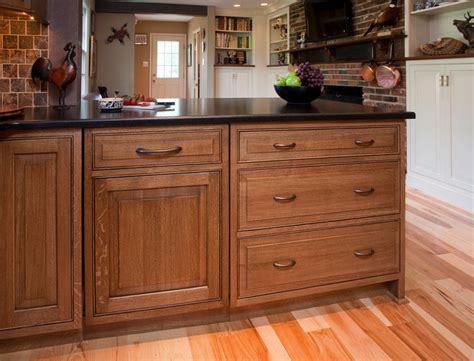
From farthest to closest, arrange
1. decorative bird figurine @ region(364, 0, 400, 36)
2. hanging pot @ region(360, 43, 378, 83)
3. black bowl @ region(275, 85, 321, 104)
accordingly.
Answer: hanging pot @ region(360, 43, 378, 83), decorative bird figurine @ region(364, 0, 400, 36), black bowl @ region(275, 85, 321, 104)

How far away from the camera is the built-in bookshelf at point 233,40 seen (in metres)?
8.72

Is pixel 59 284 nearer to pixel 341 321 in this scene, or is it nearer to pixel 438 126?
pixel 341 321

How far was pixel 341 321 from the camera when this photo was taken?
6.35 ft

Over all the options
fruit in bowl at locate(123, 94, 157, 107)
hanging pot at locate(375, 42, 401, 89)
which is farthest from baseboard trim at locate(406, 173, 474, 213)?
fruit in bowl at locate(123, 94, 157, 107)

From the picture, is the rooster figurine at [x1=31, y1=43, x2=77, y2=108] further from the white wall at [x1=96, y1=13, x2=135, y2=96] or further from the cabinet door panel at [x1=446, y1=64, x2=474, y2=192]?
the white wall at [x1=96, y1=13, x2=135, y2=96]

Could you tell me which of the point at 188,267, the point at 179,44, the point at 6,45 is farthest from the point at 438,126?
the point at 179,44

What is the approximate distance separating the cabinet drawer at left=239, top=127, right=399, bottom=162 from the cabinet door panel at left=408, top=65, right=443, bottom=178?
2403 millimetres

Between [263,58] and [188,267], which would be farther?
[263,58]

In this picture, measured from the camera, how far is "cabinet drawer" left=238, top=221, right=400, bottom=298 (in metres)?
1.85

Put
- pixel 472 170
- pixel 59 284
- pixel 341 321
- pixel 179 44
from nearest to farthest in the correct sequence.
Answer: pixel 59 284 < pixel 341 321 < pixel 472 170 < pixel 179 44

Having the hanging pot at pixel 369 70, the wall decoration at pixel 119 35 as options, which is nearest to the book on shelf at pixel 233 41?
the wall decoration at pixel 119 35

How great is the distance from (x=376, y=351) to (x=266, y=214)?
0.66 meters

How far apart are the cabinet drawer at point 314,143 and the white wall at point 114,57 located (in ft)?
23.1

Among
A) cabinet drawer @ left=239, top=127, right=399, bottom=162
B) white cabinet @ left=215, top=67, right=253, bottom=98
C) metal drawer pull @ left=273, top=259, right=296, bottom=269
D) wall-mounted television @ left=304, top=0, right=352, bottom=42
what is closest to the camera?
cabinet drawer @ left=239, top=127, right=399, bottom=162
